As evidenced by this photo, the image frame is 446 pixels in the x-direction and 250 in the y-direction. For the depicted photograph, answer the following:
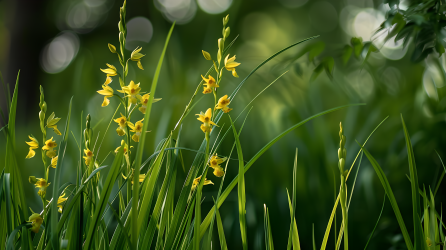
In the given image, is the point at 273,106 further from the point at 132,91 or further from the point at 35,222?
the point at 35,222

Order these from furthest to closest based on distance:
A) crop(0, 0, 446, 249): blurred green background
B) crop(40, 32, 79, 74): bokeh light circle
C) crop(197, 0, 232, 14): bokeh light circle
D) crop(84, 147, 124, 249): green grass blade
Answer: crop(40, 32, 79, 74): bokeh light circle → crop(197, 0, 232, 14): bokeh light circle → crop(0, 0, 446, 249): blurred green background → crop(84, 147, 124, 249): green grass blade

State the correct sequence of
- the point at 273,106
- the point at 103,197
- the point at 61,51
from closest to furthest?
the point at 103,197
the point at 273,106
the point at 61,51

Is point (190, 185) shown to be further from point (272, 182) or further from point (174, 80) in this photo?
point (174, 80)

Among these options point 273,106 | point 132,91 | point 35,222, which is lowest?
point 35,222

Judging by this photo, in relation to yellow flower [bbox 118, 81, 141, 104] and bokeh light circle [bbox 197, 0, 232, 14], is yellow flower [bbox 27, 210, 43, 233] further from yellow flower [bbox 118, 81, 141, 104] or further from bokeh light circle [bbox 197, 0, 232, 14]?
bokeh light circle [bbox 197, 0, 232, 14]

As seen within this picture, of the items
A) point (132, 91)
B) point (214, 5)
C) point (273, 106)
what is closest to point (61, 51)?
point (214, 5)

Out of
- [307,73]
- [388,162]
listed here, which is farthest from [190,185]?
[307,73]

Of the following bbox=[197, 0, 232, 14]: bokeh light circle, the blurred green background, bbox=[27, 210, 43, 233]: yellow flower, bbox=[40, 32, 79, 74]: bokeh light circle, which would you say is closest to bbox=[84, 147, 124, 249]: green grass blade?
bbox=[27, 210, 43, 233]: yellow flower
